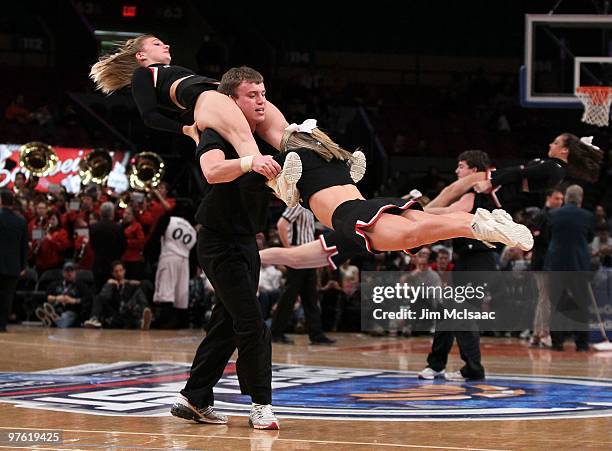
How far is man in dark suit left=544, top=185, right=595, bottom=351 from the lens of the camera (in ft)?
40.3

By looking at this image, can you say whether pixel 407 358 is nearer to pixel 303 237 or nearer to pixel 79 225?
pixel 303 237

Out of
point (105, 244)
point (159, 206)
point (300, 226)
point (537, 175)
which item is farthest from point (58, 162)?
point (537, 175)

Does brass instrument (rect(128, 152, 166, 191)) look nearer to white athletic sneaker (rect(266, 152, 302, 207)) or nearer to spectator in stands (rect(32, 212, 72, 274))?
spectator in stands (rect(32, 212, 72, 274))

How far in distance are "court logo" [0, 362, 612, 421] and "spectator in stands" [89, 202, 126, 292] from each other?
5.69m

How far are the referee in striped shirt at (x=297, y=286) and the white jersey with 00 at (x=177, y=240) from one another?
297 centimetres

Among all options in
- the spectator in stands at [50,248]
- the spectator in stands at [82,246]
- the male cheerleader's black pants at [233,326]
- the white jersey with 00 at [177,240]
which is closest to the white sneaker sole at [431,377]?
the male cheerleader's black pants at [233,326]

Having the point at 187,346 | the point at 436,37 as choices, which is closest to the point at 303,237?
the point at 187,346

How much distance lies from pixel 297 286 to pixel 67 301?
14.0 ft

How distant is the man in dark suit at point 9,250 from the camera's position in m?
13.3

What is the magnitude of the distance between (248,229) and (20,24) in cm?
2318

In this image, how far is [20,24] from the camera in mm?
27234

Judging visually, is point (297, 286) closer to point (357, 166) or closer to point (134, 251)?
point (134, 251)

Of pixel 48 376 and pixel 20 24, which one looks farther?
pixel 20 24

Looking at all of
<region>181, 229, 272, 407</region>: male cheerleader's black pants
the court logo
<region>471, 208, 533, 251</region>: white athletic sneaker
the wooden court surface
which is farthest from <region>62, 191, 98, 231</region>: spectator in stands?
<region>471, 208, 533, 251</region>: white athletic sneaker
